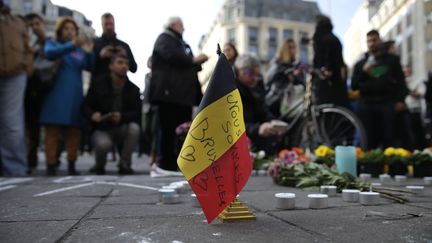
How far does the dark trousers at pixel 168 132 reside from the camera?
4.87 metres

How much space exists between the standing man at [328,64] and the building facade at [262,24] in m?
55.2

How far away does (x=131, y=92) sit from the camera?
5551 mm

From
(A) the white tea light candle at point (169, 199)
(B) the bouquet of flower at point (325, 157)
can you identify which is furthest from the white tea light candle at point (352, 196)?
(B) the bouquet of flower at point (325, 157)

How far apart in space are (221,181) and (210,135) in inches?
7.4

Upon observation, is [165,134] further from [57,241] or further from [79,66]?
[57,241]

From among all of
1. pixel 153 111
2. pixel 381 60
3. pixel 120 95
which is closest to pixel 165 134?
pixel 120 95

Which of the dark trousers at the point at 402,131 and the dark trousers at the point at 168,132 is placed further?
the dark trousers at the point at 402,131

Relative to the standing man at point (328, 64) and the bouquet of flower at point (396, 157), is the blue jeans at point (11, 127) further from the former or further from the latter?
the bouquet of flower at point (396, 157)

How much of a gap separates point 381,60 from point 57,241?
5092 millimetres

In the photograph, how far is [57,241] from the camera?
153 centimetres

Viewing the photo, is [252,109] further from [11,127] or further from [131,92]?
[11,127]

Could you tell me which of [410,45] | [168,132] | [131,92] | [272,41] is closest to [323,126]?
[168,132]

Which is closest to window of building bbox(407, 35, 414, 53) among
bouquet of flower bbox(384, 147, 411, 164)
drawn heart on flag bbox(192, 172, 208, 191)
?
bouquet of flower bbox(384, 147, 411, 164)

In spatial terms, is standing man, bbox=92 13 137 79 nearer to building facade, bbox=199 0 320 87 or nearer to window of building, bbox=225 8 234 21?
building facade, bbox=199 0 320 87
